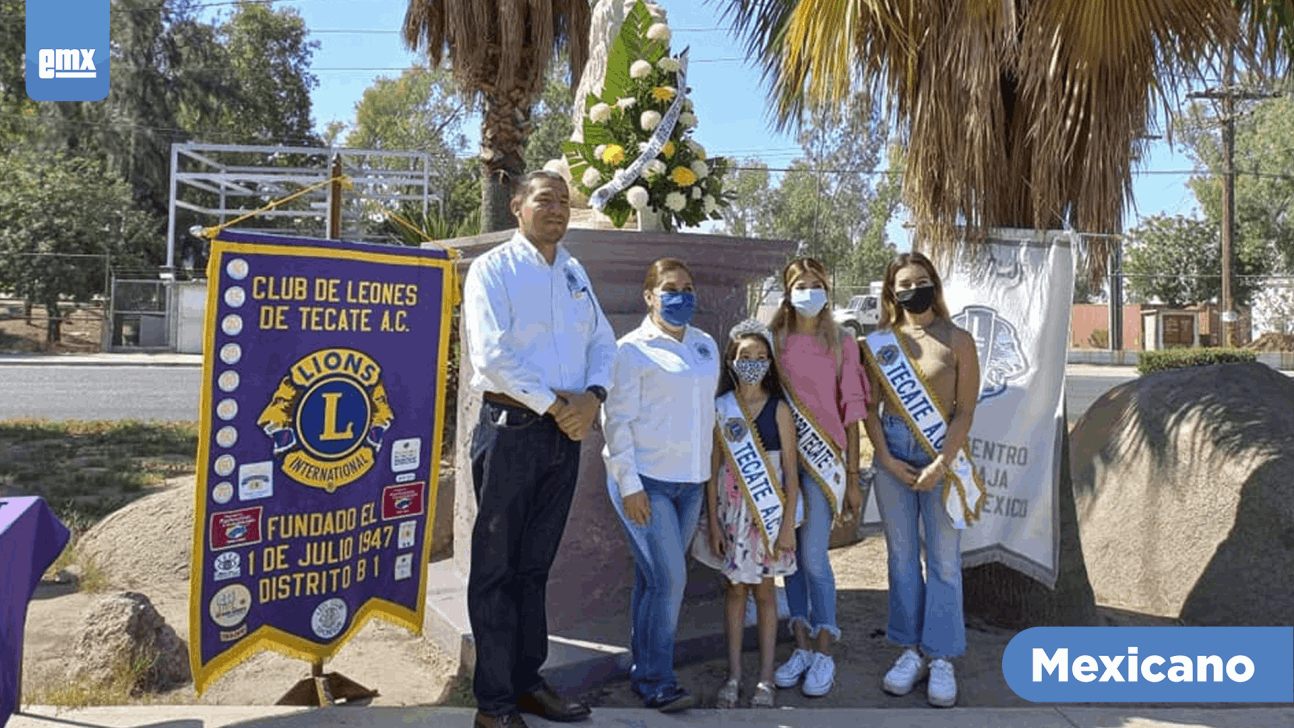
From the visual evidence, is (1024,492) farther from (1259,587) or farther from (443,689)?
(443,689)

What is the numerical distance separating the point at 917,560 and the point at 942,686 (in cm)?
51

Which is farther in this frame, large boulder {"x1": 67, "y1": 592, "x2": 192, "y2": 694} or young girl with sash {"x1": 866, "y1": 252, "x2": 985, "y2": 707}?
large boulder {"x1": 67, "y1": 592, "x2": 192, "y2": 694}

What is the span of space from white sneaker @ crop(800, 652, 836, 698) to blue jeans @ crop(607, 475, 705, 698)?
1.95ft

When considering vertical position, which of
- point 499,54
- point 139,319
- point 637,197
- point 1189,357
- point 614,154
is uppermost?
point 499,54

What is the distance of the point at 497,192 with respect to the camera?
34.8ft

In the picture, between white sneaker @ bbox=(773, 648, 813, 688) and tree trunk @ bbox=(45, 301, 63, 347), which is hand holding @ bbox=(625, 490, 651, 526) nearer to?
white sneaker @ bbox=(773, 648, 813, 688)

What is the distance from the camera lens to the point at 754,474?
391 centimetres

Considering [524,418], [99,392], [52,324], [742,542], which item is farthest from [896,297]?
[52,324]

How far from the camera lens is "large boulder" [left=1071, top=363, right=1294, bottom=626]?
5.13 meters

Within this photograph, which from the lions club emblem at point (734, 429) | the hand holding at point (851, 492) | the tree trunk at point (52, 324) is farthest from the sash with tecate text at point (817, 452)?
the tree trunk at point (52, 324)

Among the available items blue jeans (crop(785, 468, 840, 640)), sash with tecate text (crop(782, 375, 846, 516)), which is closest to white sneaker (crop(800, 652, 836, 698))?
blue jeans (crop(785, 468, 840, 640))

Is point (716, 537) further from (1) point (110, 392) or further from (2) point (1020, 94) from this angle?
(1) point (110, 392)

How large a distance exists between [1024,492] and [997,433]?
31cm

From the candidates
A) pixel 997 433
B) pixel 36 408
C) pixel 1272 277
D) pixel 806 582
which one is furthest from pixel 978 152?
pixel 1272 277
